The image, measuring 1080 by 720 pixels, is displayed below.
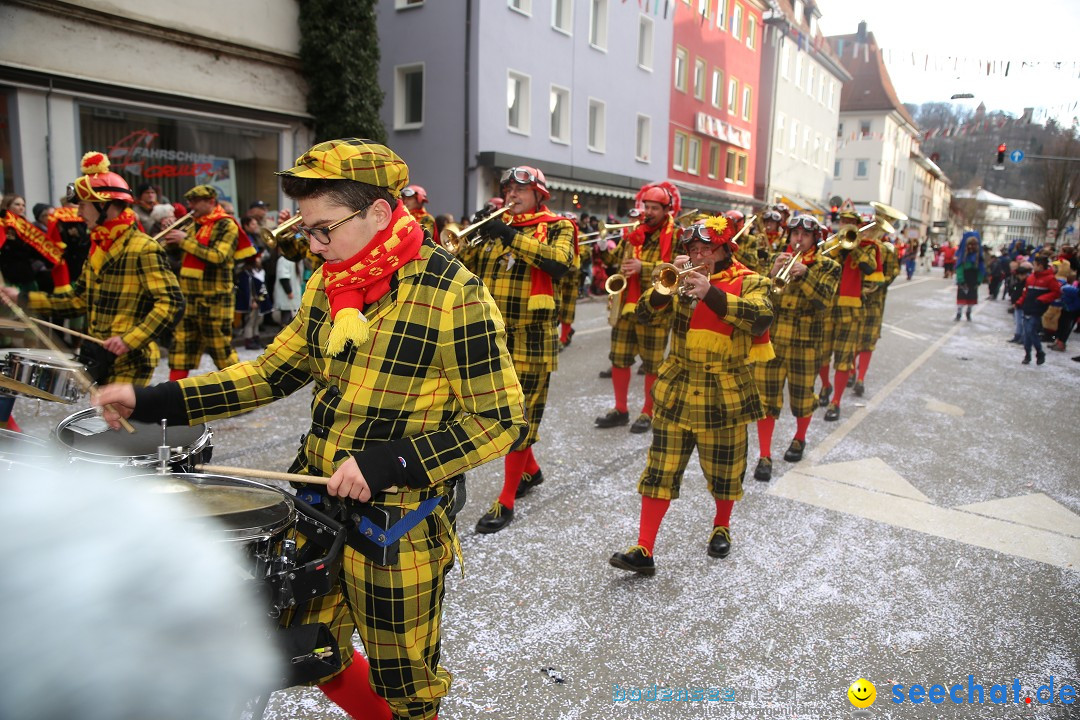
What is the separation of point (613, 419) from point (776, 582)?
306 centimetres

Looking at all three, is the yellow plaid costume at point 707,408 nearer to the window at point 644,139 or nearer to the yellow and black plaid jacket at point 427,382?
the yellow and black plaid jacket at point 427,382

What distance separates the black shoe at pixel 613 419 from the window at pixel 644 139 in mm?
19887

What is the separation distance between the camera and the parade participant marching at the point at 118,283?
4.32m

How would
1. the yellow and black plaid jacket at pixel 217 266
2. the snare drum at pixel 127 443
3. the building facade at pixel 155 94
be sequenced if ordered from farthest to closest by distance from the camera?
1. the building facade at pixel 155 94
2. the yellow and black plaid jacket at pixel 217 266
3. the snare drum at pixel 127 443

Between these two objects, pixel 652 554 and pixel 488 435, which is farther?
pixel 652 554

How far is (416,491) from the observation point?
2006 mm

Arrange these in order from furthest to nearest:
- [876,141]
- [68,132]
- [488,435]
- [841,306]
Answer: [876,141], [68,132], [841,306], [488,435]

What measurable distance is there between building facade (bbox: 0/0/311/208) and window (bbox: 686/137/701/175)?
17690mm

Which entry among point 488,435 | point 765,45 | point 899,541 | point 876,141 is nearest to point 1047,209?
point 876,141

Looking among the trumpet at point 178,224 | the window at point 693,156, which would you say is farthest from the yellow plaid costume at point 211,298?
the window at point 693,156

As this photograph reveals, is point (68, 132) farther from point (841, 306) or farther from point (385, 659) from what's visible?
point (385, 659)

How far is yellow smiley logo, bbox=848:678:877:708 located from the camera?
299 centimetres

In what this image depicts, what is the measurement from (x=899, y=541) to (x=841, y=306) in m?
3.37

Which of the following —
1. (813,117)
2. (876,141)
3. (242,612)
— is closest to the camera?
(242,612)
